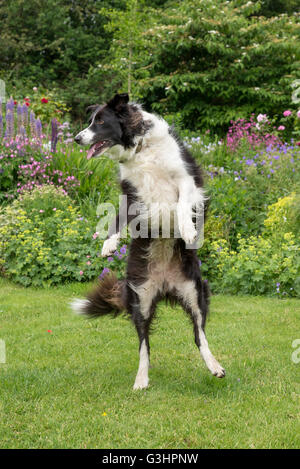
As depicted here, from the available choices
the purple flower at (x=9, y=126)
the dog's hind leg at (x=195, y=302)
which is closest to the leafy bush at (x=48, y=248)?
the purple flower at (x=9, y=126)

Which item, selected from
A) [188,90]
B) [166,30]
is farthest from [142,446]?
[166,30]

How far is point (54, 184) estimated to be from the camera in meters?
7.85

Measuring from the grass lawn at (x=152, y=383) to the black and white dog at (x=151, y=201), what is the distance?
0.90 feet

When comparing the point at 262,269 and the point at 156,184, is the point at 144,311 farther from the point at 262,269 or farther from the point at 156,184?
the point at 262,269

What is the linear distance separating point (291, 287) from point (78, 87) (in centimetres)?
1366

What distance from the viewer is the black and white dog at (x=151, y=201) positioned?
133 inches

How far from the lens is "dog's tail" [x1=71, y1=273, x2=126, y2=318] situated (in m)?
4.06

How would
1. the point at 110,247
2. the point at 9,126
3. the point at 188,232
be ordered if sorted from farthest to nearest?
1. the point at 9,126
2. the point at 110,247
3. the point at 188,232

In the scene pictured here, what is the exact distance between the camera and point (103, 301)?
414 cm

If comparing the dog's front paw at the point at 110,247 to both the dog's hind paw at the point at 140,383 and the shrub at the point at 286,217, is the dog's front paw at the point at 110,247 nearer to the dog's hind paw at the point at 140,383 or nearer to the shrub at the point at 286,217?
the dog's hind paw at the point at 140,383

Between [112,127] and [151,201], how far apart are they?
0.54m

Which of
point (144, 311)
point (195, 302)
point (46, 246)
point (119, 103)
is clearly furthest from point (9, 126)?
point (195, 302)

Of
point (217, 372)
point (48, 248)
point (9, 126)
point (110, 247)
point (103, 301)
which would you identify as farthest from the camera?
point (9, 126)

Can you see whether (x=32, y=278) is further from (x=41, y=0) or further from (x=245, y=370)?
(x=41, y=0)
